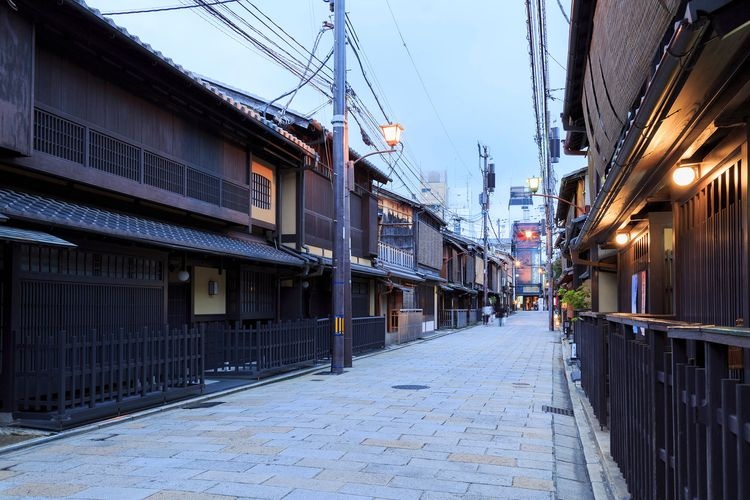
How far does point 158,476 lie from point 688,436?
5.25 m

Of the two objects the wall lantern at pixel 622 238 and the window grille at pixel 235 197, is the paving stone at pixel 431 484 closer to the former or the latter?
the wall lantern at pixel 622 238

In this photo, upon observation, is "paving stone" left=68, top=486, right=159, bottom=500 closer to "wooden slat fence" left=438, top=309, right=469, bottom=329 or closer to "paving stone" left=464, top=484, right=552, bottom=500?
"paving stone" left=464, top=484, right=552, bottom=500

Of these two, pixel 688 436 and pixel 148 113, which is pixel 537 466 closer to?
pixel 688 436

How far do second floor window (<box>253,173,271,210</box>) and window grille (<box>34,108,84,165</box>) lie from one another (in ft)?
23.4

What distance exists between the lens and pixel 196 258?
1450 centimetres

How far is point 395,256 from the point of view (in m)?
34.6

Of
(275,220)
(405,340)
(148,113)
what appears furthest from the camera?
(405,340)

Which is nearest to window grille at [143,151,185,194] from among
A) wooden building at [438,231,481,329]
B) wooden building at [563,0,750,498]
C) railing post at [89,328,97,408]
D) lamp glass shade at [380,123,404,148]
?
railing post at [89,328,97,408]

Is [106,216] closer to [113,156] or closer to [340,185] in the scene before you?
[113,156]

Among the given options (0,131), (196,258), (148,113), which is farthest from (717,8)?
(196,258)

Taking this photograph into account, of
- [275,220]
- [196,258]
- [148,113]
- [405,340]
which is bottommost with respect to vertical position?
[405,340]

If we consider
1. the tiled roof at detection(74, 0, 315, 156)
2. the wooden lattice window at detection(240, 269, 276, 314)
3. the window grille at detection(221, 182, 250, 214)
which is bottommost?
the wooden lattice window at detection(240, 269, 276, 314)

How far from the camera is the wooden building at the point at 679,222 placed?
2861 mm

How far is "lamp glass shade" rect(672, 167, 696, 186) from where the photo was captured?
20.1ft
